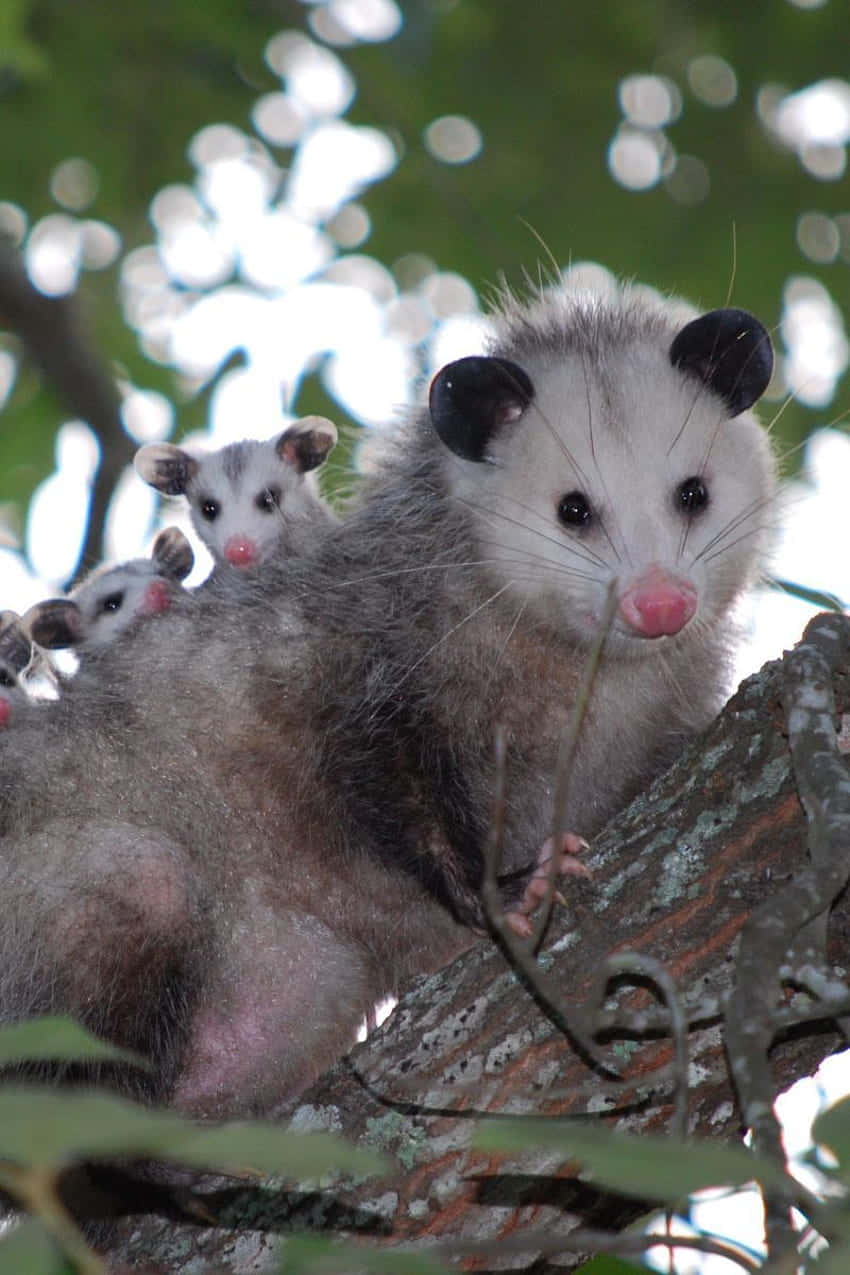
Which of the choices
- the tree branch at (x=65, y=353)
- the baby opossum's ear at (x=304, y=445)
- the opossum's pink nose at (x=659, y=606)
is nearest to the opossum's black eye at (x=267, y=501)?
the baby opossum's ear at (x=304, y=445)

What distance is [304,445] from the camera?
3.48 m

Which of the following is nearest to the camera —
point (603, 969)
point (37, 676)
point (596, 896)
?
point (603, 969)

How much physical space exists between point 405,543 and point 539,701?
36cm

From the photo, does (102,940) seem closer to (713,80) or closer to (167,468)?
(167,468)

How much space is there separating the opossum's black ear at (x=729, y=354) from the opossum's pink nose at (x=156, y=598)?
3.28ft

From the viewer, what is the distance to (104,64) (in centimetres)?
389

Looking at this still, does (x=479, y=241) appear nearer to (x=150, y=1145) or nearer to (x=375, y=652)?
(x=375, y=652)

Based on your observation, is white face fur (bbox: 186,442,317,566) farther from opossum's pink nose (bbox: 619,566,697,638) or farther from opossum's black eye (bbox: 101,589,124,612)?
opossum's pink nose (bbox: 619,566,697,638)

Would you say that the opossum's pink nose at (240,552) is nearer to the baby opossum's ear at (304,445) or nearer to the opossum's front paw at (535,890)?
the baby opossum's ear at (304,445)

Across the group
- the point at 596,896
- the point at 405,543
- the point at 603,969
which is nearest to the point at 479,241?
the point at 405,543

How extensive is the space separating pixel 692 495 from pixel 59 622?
1336 mm

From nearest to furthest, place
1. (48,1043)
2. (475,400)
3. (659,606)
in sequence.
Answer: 1. (48,1043)
2. (659,606)
3. (475,400)

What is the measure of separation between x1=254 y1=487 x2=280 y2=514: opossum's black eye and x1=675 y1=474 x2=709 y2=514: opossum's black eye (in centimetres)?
116

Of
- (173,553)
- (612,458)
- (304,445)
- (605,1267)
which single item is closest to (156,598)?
(173,553)
